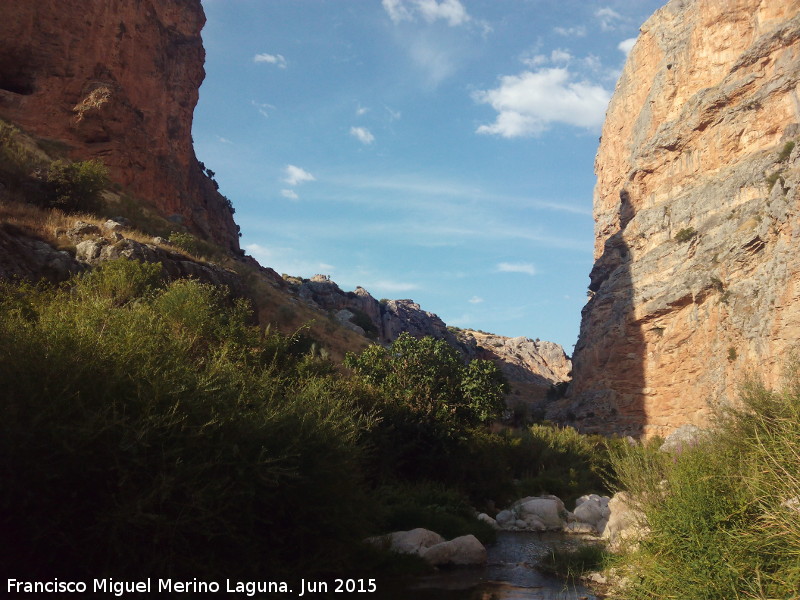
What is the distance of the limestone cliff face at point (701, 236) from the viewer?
33.3m

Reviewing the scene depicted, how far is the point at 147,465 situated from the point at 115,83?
3757 cm

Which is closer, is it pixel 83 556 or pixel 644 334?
pixel 83 556

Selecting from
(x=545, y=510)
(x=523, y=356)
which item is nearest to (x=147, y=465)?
(x=545, y=510)

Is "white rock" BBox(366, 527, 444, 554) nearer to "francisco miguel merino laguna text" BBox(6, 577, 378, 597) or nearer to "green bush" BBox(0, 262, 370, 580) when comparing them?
"green bush" BBox(0, 262, 370, 580)

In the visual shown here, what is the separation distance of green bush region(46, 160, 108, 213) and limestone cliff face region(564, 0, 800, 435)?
31913 mm

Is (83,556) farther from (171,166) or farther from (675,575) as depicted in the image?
(171,166)

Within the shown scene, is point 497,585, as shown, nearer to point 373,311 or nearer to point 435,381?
point 435,381

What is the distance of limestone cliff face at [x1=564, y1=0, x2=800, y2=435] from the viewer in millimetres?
33281

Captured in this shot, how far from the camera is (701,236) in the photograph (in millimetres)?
41062

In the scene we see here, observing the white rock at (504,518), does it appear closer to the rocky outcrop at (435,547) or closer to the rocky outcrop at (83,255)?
the rocky outcrop at (435,547)

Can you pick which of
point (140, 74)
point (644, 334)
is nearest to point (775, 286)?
point (644, 334)

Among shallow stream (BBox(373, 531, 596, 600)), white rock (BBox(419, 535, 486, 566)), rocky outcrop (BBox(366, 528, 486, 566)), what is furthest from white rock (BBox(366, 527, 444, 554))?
shallow stream (BBox(373, 531, 596, 600))

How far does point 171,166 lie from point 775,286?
38.9m

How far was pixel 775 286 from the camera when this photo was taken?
31.1m
